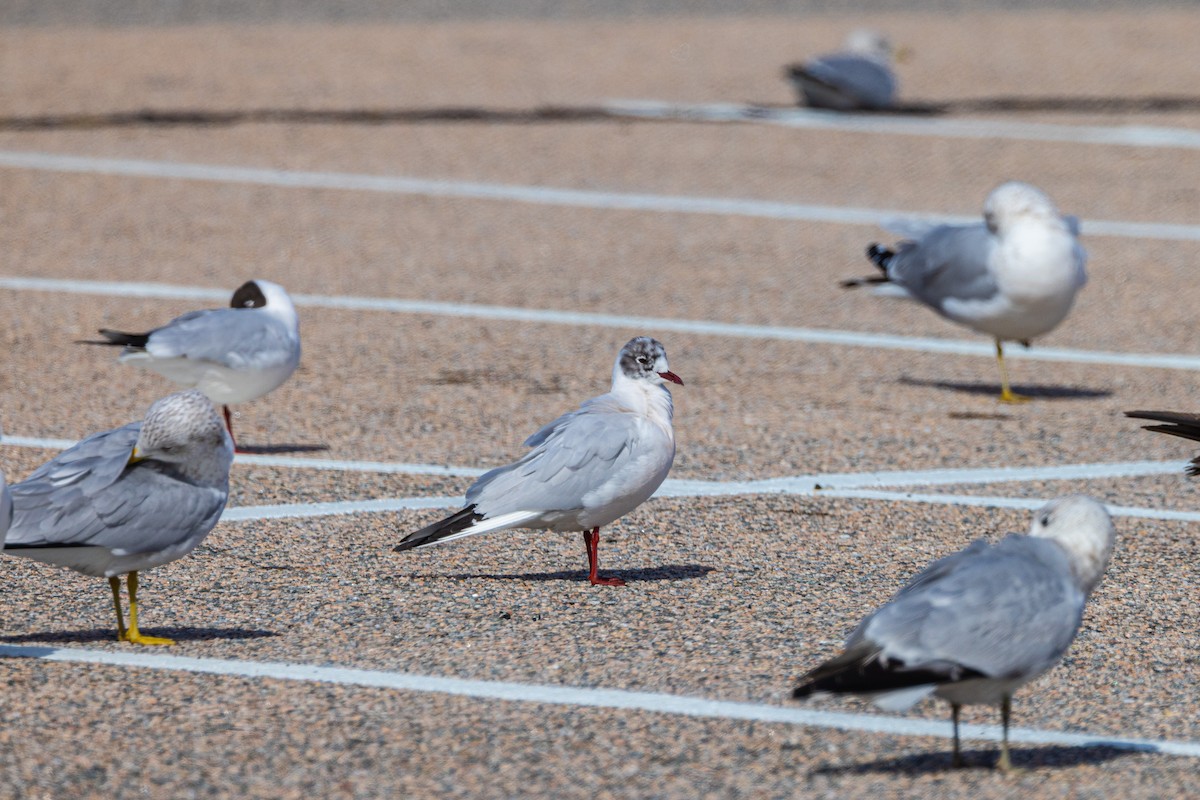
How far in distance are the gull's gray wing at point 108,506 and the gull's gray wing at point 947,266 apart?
4.68 meters

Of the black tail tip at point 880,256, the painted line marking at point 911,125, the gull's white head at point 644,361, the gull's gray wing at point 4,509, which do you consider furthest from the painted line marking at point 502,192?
the gull's gray wing at point 4,509

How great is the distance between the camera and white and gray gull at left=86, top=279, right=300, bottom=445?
673 cm

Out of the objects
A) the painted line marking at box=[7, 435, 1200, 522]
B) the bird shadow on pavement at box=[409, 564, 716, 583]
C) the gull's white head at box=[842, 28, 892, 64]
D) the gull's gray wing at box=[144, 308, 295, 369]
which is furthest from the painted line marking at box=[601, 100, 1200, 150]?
the bird shadow on pavement at box=[409, 564, 716, 583]

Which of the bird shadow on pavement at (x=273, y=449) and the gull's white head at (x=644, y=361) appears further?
the bird shadow on pavement at (x=273, y=449)

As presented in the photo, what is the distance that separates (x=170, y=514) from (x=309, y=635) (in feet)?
1.90

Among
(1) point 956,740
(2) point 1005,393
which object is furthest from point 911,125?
(1) point 956,740

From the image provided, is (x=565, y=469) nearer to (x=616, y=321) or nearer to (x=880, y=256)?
(x=616, y=321)

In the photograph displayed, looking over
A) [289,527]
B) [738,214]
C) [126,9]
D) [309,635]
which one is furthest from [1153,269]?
[126,9]

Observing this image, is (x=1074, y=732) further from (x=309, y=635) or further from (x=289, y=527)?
(x=289, y=527)

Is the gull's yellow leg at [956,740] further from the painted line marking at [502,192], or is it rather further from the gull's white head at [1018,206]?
the painted line marking at [502,192]

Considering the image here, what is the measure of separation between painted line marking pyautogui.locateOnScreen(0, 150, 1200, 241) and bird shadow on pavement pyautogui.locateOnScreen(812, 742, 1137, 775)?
740 centimetres

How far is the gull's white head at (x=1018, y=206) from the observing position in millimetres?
8273

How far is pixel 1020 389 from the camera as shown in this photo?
27.9 ft

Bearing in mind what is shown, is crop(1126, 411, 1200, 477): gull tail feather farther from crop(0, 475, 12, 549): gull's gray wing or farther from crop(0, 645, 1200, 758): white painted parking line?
crop(0, 475, 12, 549): gull's gray wing
